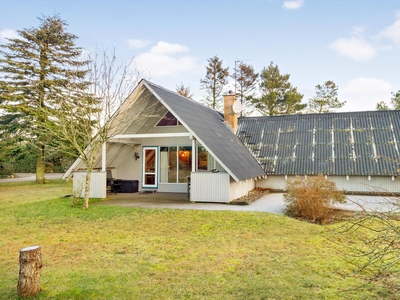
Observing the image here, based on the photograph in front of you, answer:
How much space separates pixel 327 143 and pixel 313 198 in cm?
690

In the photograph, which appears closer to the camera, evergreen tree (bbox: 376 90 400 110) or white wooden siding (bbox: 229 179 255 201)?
white wooden siding (bbox: 229 179 255 201)

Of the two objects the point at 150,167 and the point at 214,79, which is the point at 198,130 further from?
the point at 214,79

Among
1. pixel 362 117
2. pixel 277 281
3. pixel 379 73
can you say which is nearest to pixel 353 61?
pixel 379 73

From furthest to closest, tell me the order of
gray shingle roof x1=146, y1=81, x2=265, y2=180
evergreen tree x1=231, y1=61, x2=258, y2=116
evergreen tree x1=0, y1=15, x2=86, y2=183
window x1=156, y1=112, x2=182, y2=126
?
evergreen tree x1=231, y1=61, x2=258, y2=116 < evergreen tree x1=0, y1=15, x2=86, y2=183 < window x1=156, y1=112, x2=182, y2=126 < gray shingle roof x1=146, y1=81, x2=265, y2=180

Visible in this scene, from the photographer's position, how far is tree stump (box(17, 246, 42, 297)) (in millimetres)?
3887

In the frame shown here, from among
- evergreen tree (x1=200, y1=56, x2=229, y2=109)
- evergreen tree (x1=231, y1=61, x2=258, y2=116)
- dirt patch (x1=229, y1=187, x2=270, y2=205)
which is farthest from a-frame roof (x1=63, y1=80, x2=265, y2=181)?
evergreen tree (x1=231, y1=61, x2=258, y2=116)

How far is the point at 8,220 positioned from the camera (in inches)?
341

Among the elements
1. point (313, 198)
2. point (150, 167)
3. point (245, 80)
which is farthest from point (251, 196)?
point (245, 80)

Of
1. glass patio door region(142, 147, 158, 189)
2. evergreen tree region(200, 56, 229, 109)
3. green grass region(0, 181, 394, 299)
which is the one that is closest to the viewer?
green grass region(0, 181, 394, 299)

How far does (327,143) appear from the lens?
14.6 meters

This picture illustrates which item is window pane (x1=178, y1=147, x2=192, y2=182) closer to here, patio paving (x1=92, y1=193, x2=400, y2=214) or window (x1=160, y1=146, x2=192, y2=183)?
window (x1=160, y1=146, x2=192, y2=183)

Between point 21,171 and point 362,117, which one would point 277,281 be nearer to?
point 362,117

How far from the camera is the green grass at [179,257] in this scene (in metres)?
4.01

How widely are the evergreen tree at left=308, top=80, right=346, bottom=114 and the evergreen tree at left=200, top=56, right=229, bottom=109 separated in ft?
31.4
